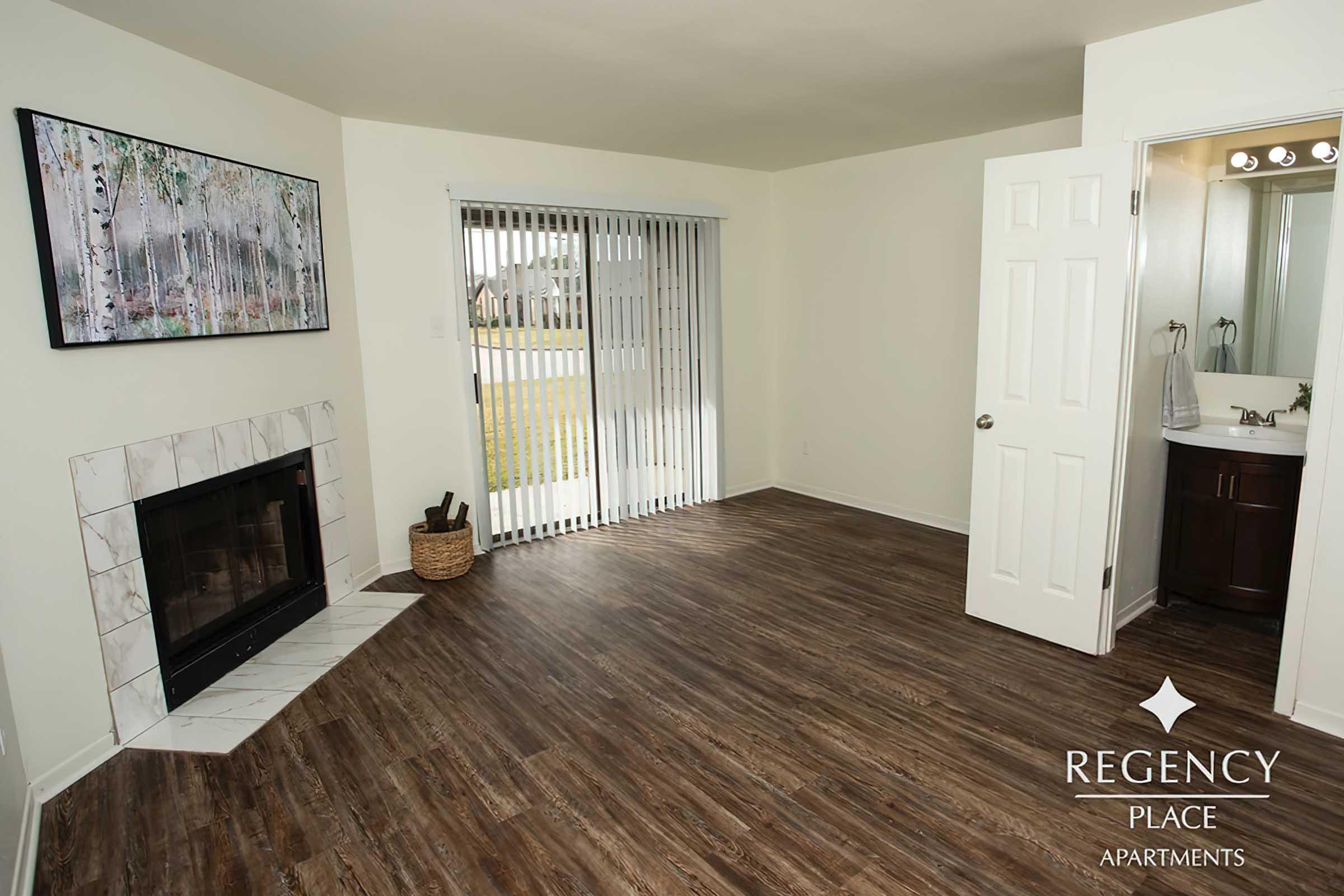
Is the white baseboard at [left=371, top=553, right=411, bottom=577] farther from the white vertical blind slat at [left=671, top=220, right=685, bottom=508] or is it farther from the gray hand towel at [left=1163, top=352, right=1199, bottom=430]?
the gray hand towel at [left=1163, top=352, right=1199, bottom=430]

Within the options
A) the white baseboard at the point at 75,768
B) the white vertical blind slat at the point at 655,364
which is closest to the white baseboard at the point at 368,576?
the white baseboard at the point at 75,768

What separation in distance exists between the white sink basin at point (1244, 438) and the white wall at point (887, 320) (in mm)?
1457

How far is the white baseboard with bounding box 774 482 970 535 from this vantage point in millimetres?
5180

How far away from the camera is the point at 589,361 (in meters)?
5.18

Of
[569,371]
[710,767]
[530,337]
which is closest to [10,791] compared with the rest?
[710,767]

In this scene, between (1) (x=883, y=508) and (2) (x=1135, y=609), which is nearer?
(2) (x=1135, y=609)

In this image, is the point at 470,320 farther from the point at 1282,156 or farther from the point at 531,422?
the point at 1282,156

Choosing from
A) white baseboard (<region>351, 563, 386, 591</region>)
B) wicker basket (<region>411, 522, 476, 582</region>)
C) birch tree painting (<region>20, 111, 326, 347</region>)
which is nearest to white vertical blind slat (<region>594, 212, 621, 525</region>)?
wicker basket (<region>411, 522, 476, 582</region>)

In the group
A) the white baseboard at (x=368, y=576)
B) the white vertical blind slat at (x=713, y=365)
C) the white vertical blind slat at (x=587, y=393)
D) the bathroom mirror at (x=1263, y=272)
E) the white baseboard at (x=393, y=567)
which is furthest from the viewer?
the white vertical blind slat at (x=713, y=365)

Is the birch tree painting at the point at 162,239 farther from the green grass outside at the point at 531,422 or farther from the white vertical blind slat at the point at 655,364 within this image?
the white vertical blind slat at the point at 655,364

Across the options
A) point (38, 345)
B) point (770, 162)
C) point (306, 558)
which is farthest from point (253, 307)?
point (770, 162)

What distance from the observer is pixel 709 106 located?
4.07 metres

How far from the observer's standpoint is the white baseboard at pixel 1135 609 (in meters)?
3.58

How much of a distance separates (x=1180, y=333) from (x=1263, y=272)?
0.52 meters
